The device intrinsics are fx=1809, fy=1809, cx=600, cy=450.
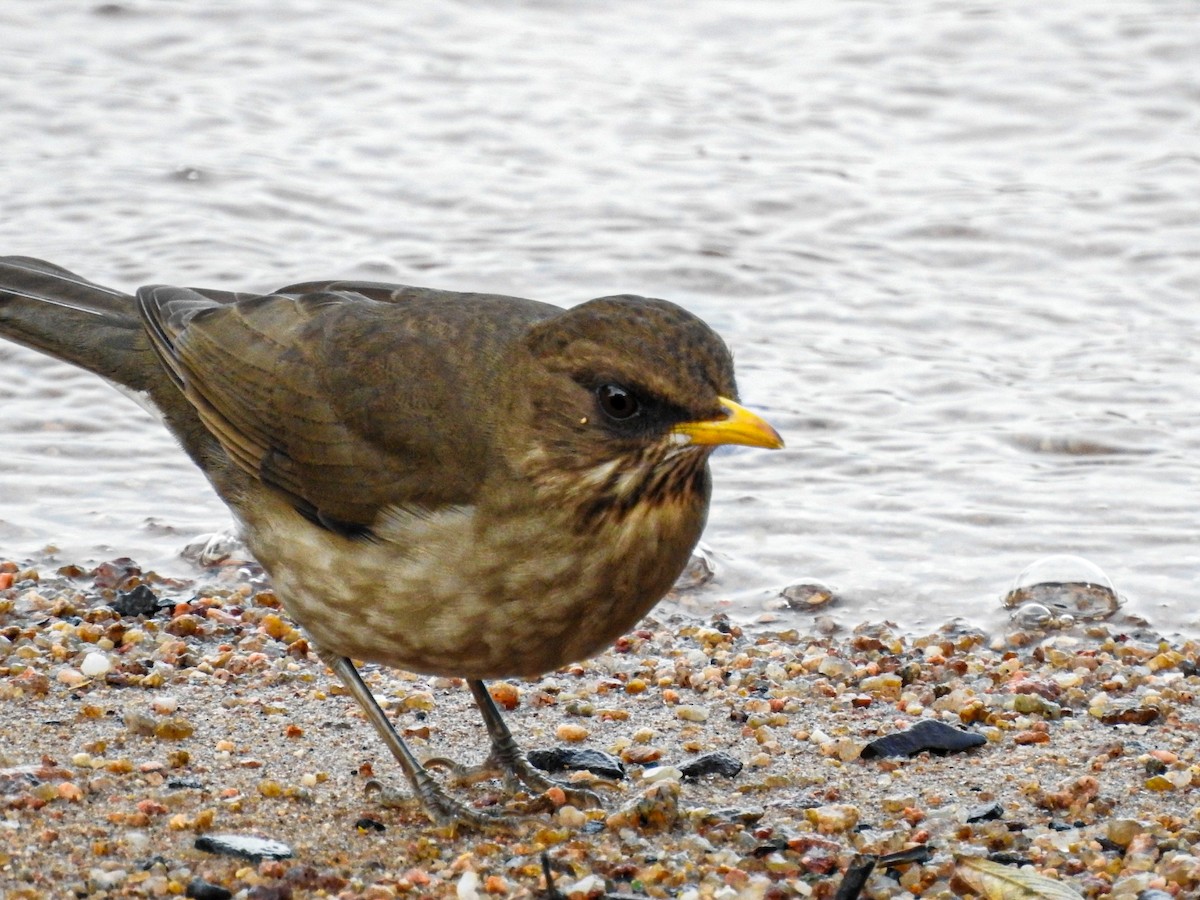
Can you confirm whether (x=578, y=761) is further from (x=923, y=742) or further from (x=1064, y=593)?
(x=1064, y=593)

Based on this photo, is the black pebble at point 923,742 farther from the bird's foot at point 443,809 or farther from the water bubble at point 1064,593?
the water bubble at point 1064,593

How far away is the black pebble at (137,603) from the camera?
706cm

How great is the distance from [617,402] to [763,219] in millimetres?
6917

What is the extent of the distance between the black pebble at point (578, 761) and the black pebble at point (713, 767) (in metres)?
0.21

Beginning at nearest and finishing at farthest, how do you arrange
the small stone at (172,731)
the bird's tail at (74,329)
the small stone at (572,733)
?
1. the small stone at (172,731)
2. the small stone at (572,733)
3. the bird's tail at (74,329)

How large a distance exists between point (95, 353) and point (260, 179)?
5739 mm

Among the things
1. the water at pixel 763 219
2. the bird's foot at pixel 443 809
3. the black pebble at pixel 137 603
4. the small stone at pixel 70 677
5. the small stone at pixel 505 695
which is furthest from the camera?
the water at pixel 763 219

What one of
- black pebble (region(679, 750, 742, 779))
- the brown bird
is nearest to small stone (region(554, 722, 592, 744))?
the brown bird

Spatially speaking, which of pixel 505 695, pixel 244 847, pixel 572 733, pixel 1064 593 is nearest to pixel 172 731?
pixel 244 847

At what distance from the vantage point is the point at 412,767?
558cm

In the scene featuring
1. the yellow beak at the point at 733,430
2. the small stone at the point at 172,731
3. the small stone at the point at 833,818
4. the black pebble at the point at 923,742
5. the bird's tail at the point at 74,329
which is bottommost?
the black pebble at the point at 923,742

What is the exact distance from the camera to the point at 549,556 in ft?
16.9

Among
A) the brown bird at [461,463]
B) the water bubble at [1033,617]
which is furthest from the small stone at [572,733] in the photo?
the water bubble at [1033,617]

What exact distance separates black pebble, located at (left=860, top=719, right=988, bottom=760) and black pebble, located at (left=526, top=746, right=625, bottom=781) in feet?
2.67
